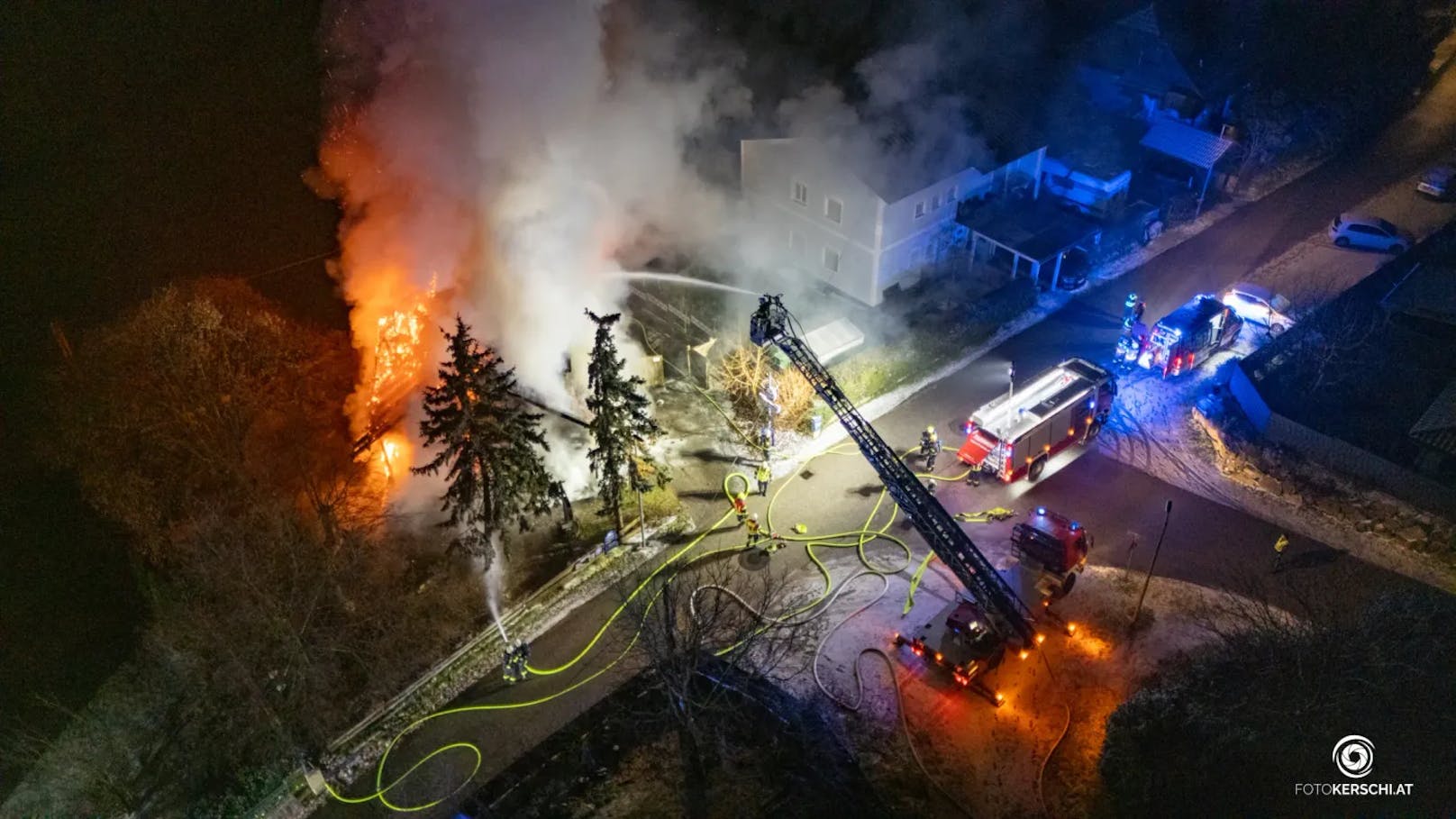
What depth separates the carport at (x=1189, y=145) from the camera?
32.8m

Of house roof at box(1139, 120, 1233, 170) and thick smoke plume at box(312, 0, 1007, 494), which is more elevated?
thick smoke plume at box(312, 0, 1007, 494)

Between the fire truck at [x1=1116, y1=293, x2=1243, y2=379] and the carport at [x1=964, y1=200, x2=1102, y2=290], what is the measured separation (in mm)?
3968

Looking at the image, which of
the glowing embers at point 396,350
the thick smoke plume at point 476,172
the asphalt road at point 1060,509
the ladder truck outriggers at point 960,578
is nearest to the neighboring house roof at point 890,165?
the asphalt road at point 1060,509

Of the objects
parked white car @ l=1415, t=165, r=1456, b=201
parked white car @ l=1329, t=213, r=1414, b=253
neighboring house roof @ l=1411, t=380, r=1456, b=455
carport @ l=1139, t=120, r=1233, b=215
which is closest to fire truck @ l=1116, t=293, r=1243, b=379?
neighboring house roof @ l=1411, t=380, r=1456, b=455

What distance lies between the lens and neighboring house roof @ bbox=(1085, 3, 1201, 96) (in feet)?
116

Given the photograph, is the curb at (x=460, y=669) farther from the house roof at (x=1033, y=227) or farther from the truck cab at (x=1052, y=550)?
the house roof at (x=1033, y=227)

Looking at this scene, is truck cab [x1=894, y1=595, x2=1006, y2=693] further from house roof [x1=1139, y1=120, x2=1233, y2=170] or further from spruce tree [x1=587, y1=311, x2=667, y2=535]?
house roof [x1=1139, y1=120, x2=1233, y2=170]

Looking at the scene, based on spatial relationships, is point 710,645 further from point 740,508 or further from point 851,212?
point 851,212

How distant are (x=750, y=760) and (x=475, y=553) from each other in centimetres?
796

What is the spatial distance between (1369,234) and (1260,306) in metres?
6.63

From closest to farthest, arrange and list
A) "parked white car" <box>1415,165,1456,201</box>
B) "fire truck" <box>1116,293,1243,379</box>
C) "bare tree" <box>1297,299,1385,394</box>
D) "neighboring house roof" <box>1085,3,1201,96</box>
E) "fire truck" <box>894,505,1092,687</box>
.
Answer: "fire truck" <box>894,505,1092,687</box>, "bare tree" <box>1297,299,1385,394</box>, "fire truck" <box>1116,293,1243,379</box>, "parked white car" <box>1415,165,1456,201</box>, "neighboring house roof" <box>1085,3,1201,96</box>

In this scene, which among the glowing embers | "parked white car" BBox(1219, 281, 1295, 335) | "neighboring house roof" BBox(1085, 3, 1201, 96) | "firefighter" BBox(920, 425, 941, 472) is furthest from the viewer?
"neighboring house roof" BBox(1085, 3, 1201, 96)

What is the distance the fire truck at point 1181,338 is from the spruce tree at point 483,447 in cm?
1720

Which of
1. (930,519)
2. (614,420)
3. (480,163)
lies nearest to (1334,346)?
(930,519)
